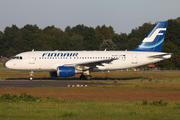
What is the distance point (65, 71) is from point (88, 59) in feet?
14.3

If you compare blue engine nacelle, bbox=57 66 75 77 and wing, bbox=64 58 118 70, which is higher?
wing, bbox=64 58 118 70

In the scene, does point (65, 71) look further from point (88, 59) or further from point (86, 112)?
point (86, 112)

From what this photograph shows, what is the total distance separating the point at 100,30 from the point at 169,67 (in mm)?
111271

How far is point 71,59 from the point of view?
36.0m

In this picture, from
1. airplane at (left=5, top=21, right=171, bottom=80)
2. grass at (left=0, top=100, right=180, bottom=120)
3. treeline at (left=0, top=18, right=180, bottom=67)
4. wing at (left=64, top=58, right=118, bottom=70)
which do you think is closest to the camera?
grass at (left=0, top=100, right=180, bottom=120)

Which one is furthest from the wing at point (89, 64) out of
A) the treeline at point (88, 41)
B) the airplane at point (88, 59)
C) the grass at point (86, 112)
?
the treeline at point (88, 41)

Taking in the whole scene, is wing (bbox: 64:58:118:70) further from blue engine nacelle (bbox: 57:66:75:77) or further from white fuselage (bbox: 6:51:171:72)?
blue engine nacelle (bbox: 57:66:75:77)

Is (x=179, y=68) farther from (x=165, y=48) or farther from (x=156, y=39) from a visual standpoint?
(x=156, y=39)

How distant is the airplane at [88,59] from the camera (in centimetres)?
3531

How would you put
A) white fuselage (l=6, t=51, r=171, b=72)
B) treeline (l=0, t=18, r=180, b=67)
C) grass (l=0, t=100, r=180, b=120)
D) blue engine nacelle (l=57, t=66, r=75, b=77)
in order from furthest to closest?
treeline (l=0, t=18, r=180, b=67)
white fuselage (l=6, t=51, r=171, b=72)
blue engine nacelle (l=57, t=66, r=75, b=77)
grass (l=0, t=100, r=180, b=120)

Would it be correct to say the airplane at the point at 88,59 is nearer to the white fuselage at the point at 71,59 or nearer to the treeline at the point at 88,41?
the white fuselage at the point at 71,59

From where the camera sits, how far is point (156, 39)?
37.6 m

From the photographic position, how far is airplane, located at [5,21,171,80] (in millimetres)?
35312

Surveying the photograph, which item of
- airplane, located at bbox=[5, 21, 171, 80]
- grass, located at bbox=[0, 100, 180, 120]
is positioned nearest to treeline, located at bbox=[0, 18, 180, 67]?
airplane, located at bbox=[5, 21, 171, 80]
